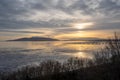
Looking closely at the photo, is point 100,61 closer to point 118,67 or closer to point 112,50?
point 112,50

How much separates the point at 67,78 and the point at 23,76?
13.2 feet

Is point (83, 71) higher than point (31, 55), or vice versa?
point (83, 71)

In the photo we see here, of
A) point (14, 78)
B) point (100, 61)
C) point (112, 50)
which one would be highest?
point (112, 50)

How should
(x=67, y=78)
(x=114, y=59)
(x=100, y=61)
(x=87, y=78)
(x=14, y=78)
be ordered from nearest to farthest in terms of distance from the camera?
(x=87, y=78) → (x=67, y=78) → (x=114, y=59) → (x=14, y=78) → (x=100, y=61)

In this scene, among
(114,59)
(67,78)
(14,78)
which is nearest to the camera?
(67,78)

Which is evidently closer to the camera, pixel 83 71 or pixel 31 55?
pixel 83 71

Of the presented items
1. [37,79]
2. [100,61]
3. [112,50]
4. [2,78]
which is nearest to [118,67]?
[112,50]

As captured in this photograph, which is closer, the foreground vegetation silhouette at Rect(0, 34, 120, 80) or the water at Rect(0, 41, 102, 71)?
the foreground vegetation silhouette at Rect(0, 34, 120, 80)

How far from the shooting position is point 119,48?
12.8m

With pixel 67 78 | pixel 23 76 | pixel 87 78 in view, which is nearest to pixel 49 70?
pixel 23 76

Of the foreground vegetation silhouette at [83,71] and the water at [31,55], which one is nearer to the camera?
the foreground vegetation silhouette at [83,71]

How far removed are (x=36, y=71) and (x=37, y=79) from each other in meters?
2.63

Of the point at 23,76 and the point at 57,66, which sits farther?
the point at 57,66

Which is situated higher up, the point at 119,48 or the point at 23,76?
the point at 119,48
